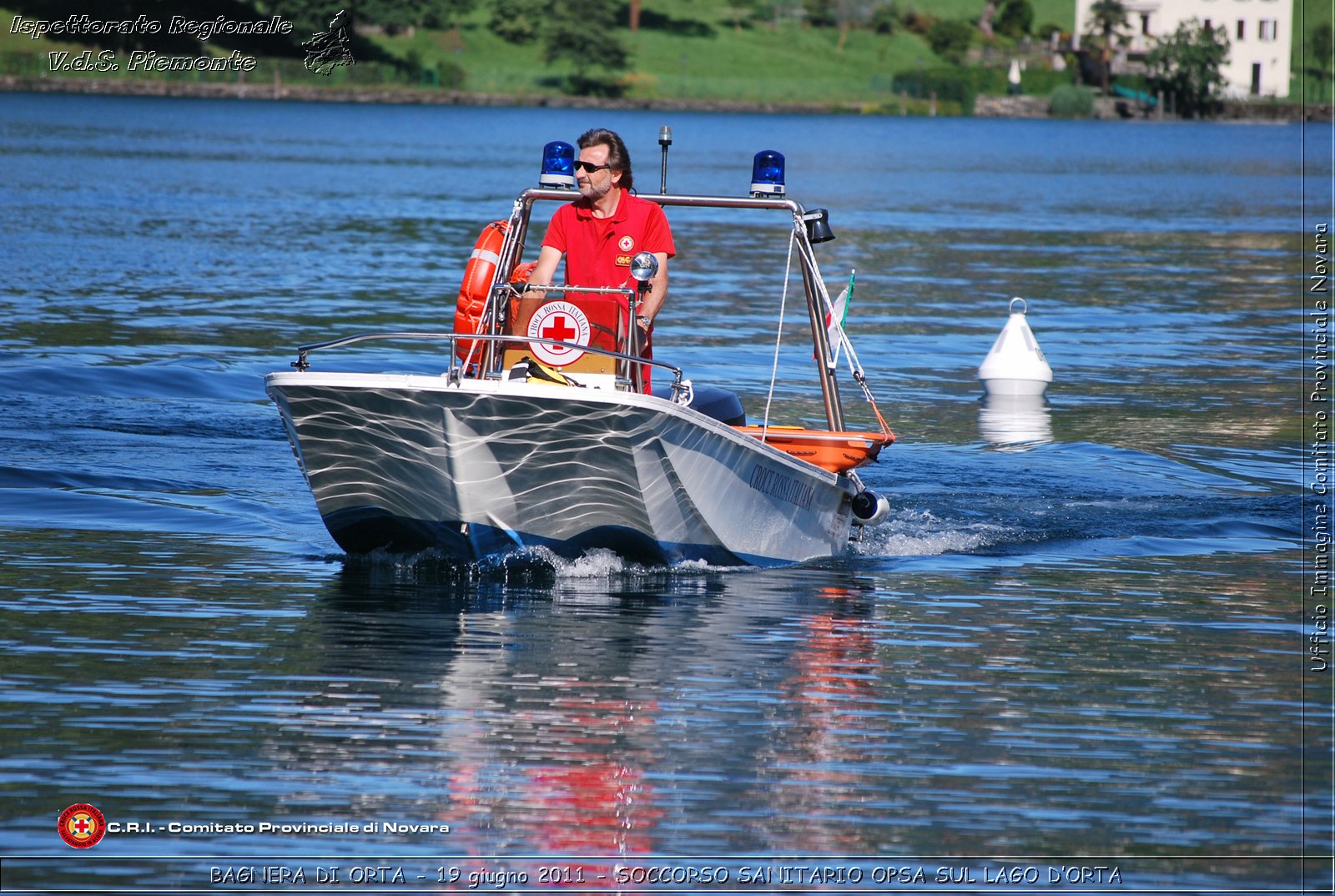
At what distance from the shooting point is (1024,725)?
7715 millimetres

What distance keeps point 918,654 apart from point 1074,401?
9.95 m

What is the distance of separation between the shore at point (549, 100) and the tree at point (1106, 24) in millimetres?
5707

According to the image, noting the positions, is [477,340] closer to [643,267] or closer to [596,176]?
[643,267]

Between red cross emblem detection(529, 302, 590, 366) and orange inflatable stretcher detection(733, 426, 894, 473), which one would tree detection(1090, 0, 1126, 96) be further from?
red cross emblem detection(529, 302, 590, 366)

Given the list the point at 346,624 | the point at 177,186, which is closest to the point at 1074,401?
the point at 346,624

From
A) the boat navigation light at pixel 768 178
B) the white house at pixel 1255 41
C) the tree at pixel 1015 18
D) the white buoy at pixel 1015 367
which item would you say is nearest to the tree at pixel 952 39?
the tree at pixel 1015 18

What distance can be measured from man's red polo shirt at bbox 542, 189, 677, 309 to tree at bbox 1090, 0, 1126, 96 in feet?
475

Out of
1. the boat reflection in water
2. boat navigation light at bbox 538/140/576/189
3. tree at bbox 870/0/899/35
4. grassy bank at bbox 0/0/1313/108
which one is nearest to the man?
boat navigation light at bbox 538/140/576/189

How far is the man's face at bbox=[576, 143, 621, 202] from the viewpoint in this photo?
31.1ft

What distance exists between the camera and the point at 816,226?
10.4 m

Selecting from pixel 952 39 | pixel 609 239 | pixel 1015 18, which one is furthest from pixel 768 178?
pixel 1015 18

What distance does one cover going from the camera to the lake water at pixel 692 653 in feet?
20.9

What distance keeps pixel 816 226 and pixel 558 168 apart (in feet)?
5.00

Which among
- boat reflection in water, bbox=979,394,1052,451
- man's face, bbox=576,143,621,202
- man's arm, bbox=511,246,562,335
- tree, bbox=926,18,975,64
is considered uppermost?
tree, bbox=926,18,975,64
